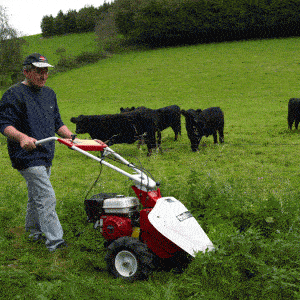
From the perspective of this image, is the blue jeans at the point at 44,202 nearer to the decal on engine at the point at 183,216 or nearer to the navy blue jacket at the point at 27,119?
the navy blue jacket at the point at 27,119

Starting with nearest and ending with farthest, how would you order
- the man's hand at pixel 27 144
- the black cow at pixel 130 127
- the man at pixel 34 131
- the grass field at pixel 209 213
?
the grass field at pixel 209 213 → the man's hand at pixel 27 144 → the man at pixel 34 131 → the black cow at pixel 130 127

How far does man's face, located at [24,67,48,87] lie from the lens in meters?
3.77

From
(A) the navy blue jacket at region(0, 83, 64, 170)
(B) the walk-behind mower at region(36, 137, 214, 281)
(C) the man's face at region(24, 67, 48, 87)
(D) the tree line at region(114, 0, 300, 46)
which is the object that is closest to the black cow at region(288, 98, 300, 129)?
(B) the walk-behind mower at region(36, 137, 214, 281)

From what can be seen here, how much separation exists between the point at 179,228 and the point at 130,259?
1.94 feet

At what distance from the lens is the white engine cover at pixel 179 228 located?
124 inches

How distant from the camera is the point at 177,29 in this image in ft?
131

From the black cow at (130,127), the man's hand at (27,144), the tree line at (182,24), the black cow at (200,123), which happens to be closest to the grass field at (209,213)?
the black cow at (200,123)

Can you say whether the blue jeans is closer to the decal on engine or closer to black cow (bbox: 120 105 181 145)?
the decal on engine

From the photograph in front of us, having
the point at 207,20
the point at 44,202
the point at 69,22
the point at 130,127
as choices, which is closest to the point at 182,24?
the point at 207,20

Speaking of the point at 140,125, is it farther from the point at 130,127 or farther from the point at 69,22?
the point at 69,22

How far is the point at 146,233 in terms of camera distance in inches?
135

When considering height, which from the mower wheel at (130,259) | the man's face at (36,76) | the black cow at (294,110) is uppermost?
the man's face at (36,76)

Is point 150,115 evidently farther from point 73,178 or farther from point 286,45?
point 286,45

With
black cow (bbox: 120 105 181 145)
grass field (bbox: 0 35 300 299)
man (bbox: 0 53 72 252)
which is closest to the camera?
grass field (bbox: 0 35 300 299)
